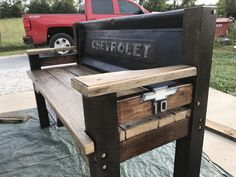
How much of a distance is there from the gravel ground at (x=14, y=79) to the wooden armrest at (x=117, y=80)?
3583mm

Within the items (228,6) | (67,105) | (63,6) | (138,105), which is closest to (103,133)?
(138,105)

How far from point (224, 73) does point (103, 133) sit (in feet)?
14.7

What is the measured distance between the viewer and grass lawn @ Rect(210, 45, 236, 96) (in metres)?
3.93

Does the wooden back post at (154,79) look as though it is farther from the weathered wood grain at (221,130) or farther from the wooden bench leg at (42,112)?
the wooden bench leg at (42,112)

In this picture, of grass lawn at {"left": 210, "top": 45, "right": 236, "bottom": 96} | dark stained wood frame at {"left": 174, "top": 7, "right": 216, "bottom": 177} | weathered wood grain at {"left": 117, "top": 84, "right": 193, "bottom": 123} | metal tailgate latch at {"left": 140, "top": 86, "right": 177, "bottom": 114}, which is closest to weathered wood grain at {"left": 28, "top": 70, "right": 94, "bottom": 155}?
weathered wood grain at {"left": 117, "top": 84, "right": 193, "bottom": 123}

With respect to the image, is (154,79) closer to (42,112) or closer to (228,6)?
(42,112)

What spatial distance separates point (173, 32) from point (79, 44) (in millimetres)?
1564

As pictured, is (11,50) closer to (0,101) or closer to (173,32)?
(0,101)

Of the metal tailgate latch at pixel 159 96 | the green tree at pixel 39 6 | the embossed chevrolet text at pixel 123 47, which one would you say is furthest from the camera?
the green tree at pixel 39 6

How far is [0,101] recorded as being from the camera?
3682mm

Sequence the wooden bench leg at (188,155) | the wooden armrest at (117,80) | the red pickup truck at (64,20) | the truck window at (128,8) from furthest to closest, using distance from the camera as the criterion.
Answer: the truck window at (128,8)
the red pickup truck at (64,20)
the wooden bench leg at (188,155)
the wooden armrest at (117,80)

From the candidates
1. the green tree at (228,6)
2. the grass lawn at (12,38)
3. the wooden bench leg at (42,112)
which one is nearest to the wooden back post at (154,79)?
the wooden bench leg at (42,112)

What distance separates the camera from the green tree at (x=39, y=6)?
69.8 feet

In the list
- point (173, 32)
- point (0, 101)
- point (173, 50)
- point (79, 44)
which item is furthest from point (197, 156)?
point (0, 101)
